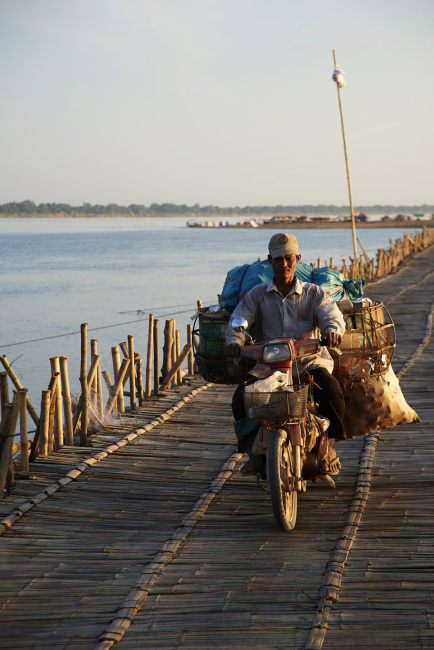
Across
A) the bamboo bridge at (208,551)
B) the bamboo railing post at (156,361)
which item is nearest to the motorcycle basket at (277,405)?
the bamboo bridge at (208,551)

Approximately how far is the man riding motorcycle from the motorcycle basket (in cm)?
21

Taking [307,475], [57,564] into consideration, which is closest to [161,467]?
[307,475]

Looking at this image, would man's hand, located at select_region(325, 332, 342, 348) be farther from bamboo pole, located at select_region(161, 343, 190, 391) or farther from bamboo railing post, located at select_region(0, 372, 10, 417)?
bamboo pole, located at select_region(161, 343, 190, 391)

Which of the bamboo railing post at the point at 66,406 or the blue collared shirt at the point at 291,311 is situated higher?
the blue collared shirt at the point at 291,311

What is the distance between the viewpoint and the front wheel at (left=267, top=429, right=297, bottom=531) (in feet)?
11.2

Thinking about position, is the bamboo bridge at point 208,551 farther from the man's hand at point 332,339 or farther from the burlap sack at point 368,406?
the man's hand at point 332,339

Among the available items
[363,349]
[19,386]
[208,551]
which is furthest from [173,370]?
[208,551]

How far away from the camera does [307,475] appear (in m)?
3.87

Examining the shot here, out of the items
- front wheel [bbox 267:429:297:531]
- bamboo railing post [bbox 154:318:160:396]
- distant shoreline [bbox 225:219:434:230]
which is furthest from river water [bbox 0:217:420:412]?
distant shoreline [bbox 225:219:434:230]

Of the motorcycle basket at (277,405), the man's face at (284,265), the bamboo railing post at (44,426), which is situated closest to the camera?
the motorcycle basket at (277,405)

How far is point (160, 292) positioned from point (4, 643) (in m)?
26.3

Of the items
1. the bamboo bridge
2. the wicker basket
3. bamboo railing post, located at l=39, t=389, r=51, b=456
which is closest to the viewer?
the bamboo bridge

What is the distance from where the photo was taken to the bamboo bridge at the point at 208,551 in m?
2.65

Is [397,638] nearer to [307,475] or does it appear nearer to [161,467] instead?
[307,475]
